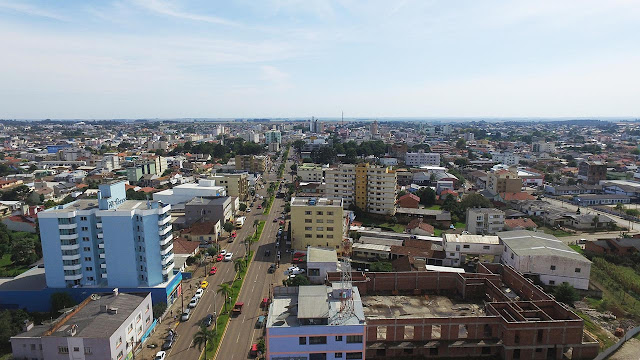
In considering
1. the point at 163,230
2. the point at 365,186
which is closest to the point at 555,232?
the point at 365,186

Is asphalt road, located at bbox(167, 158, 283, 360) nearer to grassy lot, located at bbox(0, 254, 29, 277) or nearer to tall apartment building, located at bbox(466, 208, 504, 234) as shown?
grassy lot, located at bbox(0, 254, 29, 277)

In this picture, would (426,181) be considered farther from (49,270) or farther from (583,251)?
(49,270)

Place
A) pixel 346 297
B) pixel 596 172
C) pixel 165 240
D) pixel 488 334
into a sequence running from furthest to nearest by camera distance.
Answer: pixel 596 172, pixel 165 240, pixel 488 334, pixel 346 297

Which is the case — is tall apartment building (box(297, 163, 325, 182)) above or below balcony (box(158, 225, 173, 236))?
below

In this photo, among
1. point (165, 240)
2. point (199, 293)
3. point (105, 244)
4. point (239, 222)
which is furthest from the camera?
point (239, 222)

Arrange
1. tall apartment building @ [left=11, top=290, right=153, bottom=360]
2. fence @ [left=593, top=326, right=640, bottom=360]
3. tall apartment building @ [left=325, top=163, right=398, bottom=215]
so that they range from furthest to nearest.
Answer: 1. tall apartment building @ [left=325, top=163, right=398, bottom=215]
2. fence @ [left=593, top=326, right=640, bottom=360]
3. tall apartment building @ [left=11, top=290, right=153, bottom=360]

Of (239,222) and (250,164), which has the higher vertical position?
(250,164)

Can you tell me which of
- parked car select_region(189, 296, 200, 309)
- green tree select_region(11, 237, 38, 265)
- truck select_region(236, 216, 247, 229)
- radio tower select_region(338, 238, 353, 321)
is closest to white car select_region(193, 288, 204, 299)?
parked car select_region(189, 296, 200, 309)

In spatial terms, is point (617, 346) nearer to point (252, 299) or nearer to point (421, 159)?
point (252, 299)
